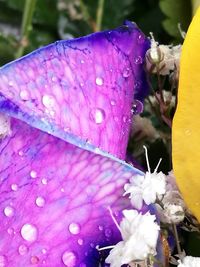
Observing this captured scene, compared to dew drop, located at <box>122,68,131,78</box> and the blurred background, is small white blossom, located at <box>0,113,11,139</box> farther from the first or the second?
the blurred background

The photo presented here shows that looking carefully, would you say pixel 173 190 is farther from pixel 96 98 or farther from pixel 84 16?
pixel 84 16

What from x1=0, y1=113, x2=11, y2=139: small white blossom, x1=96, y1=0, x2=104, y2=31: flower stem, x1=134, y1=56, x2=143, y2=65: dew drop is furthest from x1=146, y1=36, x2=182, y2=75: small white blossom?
Result: x1=96, y1=0, x2=104, y2=31: flower stem

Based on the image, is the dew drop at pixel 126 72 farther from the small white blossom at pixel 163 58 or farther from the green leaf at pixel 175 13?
the green leaf at pixel 175 13

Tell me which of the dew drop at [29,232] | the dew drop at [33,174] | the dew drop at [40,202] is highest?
the dew drop at [33,174]

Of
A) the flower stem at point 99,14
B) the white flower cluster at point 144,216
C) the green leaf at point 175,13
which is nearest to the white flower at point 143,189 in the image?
the white flower cluster at point 144,216

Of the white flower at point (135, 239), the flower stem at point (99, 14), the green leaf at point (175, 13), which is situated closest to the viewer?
the white flower at point (135, 239)

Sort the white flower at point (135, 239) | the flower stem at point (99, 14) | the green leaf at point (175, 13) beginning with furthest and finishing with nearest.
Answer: the flower stem at point (99, 14) → the green leaf at point (175, 13) → the white flower at point (135, 239)

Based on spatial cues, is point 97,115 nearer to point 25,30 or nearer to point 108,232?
point 108,232
